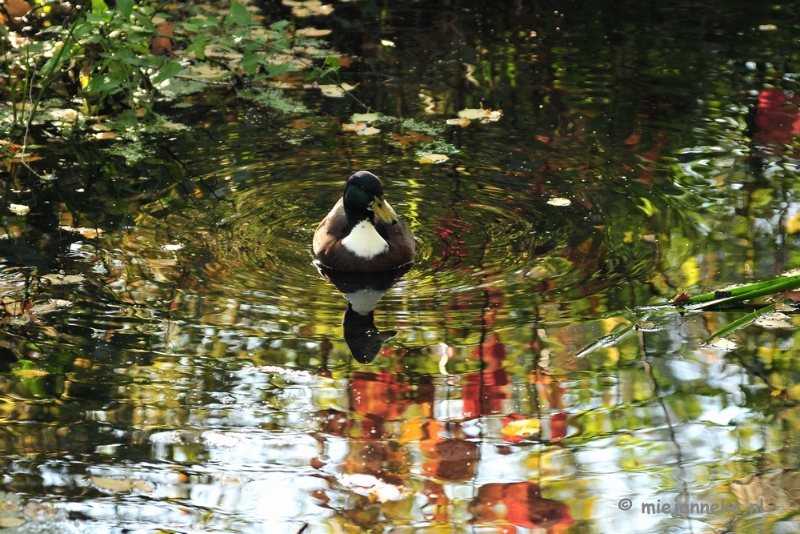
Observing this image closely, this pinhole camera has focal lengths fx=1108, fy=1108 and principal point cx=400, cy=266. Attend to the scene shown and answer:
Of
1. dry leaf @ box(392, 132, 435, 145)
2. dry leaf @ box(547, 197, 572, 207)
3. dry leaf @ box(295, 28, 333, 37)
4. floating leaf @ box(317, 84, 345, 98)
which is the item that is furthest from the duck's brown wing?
dry leaf @ box(295, 28, 333, 37)

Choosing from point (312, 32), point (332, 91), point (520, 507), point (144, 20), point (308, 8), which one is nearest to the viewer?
point (520, 507)

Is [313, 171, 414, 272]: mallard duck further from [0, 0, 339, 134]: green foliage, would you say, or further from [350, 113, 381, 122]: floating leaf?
[350, 113, 381, 122]: floating leaf

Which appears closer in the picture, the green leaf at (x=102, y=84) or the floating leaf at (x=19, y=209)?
the floating leaf at (x=19, y=209)

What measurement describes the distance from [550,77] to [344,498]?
5858 mm

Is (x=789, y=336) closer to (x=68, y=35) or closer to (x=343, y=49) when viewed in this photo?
(x=68, y=35)

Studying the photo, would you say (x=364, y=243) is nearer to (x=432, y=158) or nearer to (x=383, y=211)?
(x=383, y=211)

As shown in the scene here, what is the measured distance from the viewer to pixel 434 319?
5816mm

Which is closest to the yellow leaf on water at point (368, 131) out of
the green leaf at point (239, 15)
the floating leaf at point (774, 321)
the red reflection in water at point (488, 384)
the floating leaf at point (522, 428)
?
the green leaf at point (239, 15)

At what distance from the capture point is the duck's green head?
6527 mm

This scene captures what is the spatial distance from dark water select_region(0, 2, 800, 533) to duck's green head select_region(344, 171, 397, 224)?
37 cm

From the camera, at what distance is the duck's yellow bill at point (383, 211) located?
649 cm

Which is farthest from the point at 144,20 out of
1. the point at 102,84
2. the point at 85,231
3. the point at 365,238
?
the point at 365,238

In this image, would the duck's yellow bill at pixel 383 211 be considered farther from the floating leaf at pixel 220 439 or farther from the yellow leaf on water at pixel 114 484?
the yellow leaf on water at pixel 114 484

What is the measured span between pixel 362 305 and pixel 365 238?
2.10 ft
